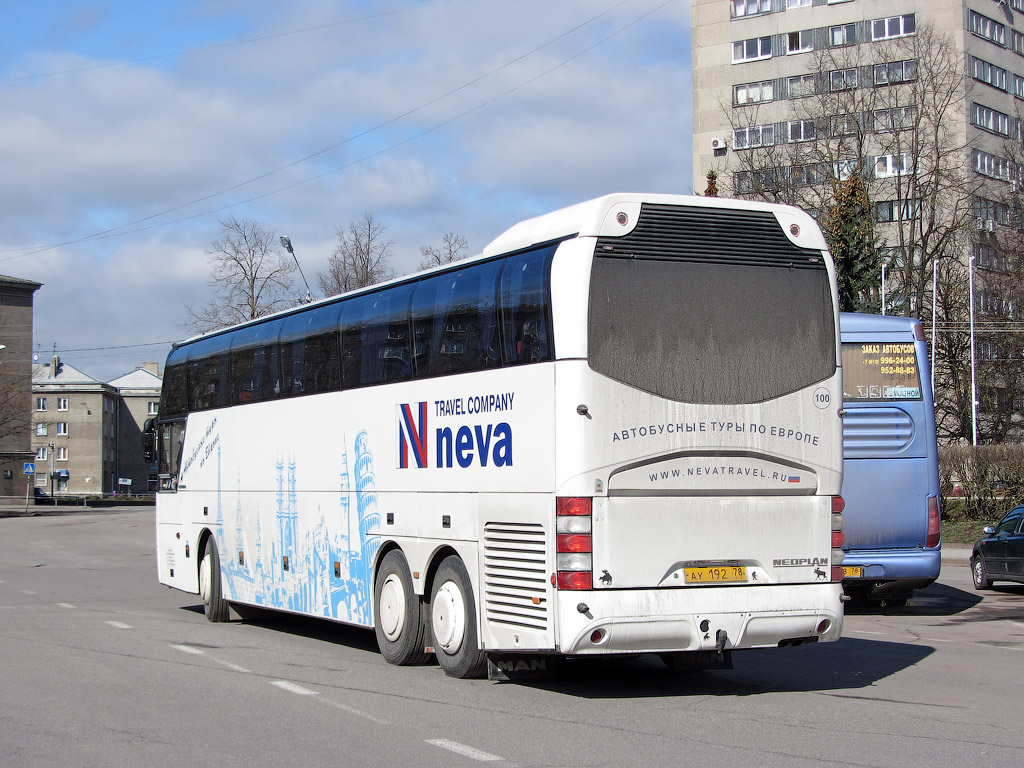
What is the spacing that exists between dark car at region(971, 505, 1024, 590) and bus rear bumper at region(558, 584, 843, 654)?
38.5 ft

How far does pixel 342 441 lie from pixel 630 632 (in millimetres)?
4697

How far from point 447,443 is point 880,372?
7954 millimetres

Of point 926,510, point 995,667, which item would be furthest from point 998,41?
point 995,667

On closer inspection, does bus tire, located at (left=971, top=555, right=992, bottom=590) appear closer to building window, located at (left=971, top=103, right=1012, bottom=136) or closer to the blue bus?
the blue bus

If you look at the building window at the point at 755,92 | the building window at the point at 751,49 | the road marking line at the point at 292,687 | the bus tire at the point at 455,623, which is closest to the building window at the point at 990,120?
the building window at the point at 755,92

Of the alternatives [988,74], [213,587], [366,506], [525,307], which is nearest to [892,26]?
[988,74]

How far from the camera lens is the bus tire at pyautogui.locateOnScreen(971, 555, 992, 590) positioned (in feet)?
69.4

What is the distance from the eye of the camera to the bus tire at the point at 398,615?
37.3 feet

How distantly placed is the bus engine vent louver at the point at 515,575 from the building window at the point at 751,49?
7011 cm

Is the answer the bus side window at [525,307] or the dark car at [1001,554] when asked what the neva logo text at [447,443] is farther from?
the dark car at [1001,554]

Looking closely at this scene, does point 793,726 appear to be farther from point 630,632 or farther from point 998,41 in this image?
point 998,41

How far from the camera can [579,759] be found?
7328 millimetres

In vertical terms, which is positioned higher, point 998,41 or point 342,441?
point 998,41

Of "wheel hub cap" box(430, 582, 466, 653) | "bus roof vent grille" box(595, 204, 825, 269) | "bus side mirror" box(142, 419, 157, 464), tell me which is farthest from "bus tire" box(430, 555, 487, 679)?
"bus side mirror" box(142, 419, 157, 464)
